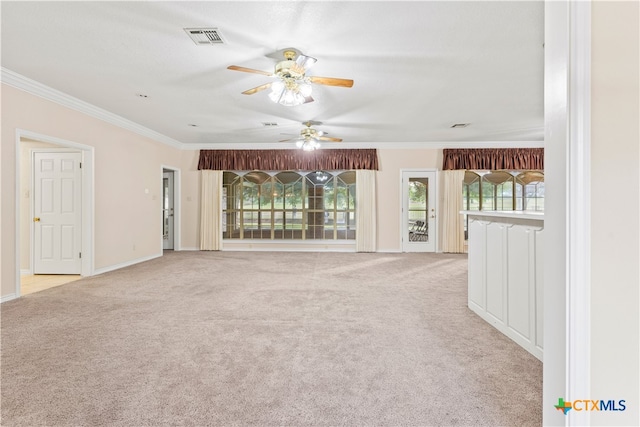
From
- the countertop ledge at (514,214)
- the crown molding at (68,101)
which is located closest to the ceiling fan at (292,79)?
the countertop ledge at (514,214)

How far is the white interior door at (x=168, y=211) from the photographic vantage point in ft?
24.3

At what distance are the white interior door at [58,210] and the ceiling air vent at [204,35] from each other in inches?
134

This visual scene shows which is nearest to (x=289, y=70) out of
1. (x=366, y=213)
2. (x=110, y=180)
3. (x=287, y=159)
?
(x=110, y=180)

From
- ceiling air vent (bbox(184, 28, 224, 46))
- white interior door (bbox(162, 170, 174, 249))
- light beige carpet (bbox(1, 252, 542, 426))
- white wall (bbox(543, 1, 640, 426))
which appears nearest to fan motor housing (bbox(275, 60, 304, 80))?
ceiling air vent (bbox(184, 28, 224, 46))

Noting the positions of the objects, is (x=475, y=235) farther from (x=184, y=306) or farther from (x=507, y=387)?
(x=184, y=306)

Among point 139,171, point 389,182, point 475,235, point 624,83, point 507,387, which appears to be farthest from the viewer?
point 389,182

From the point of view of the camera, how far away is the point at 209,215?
7164 mm

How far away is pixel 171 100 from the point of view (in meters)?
4.19

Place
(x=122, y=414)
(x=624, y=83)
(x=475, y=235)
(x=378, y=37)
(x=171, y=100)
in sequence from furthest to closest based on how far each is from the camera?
(x=171, y=100) → (x=475, y=235) → (x=378, y=37) → (x=122, y=414) → (x=624, y=83)

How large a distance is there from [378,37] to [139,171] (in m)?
5.18

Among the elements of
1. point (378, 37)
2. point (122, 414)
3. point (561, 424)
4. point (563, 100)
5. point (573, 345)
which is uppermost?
point (378, 37)

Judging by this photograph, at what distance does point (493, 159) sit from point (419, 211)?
2.06 m

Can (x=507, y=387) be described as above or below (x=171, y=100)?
below

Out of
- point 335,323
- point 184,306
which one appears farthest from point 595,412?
point 184,306
